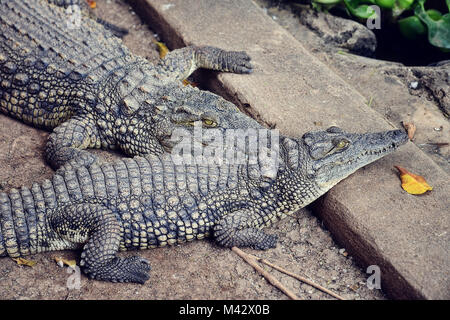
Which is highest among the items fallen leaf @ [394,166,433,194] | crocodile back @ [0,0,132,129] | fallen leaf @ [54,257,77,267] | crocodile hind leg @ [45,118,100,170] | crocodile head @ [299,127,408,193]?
crocodile back @ [0,0,132,129]

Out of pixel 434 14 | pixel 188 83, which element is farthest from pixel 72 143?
pixel 434 14

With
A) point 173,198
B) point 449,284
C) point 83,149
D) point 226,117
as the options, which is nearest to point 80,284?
point 173,198

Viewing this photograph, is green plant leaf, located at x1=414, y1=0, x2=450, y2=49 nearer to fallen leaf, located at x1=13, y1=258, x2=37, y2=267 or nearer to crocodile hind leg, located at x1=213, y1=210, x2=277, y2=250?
crocodile hind leg, located at x1=213, y1=210, x2=277, y2=250

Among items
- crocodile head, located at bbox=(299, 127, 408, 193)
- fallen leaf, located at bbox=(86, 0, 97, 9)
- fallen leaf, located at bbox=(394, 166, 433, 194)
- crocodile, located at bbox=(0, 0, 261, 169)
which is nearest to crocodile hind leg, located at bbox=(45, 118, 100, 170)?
crocodile, located at bbox=(0, 0, 261, 169)

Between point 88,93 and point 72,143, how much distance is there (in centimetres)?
47

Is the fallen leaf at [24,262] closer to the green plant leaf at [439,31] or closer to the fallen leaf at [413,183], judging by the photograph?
the fallen leaf at [413,183]

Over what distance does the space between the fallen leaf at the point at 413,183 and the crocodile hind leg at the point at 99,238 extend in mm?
2055

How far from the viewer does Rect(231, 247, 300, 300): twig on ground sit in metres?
3.43

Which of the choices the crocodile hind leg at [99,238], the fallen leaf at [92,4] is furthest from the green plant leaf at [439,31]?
the crocodile hind leg at [99,238]

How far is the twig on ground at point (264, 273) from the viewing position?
3426 mm

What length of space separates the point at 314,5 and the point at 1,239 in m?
4.37

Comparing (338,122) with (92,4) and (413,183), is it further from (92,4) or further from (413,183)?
(92,4)

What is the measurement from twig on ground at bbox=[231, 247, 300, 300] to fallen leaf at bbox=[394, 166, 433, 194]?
1247mm

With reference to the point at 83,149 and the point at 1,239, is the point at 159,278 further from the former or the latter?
the point at 83,149
